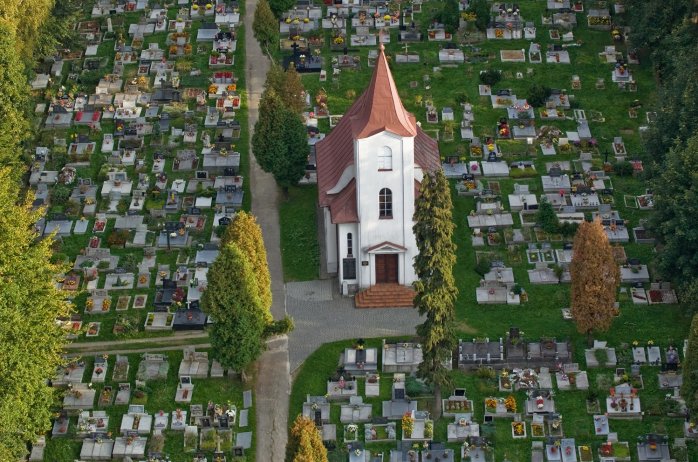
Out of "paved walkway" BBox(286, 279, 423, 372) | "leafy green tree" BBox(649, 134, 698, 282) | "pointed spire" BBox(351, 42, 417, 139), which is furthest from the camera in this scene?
"paved walkway" BBox(286, 279, 423, 372)

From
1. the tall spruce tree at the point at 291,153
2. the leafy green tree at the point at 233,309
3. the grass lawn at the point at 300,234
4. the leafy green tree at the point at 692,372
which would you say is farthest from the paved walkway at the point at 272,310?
the leafy green tree at the point at 692,372

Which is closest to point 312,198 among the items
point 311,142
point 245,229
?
point 311,142

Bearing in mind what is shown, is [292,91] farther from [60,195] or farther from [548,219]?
[548,219]

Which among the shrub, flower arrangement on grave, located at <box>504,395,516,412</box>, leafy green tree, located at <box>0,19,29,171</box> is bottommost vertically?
flower arrangement on grave, located at <box>504,395,516,412</box>

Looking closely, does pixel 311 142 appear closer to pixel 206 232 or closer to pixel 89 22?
pixel 206 232

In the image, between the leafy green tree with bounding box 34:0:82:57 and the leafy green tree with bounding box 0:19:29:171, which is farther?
the leafy green tree with bounding box 34:0:82:57

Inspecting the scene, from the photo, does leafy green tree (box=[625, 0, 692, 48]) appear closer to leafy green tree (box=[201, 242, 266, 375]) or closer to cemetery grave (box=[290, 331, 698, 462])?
cemetery grave (box=[290, 331, 698, 462])

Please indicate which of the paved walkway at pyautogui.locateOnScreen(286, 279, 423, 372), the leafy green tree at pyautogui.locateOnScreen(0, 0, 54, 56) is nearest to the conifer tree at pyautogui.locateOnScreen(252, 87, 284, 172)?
the paved walkway at pyautogui.locateOnScreen(286, 279, 423, 372)
